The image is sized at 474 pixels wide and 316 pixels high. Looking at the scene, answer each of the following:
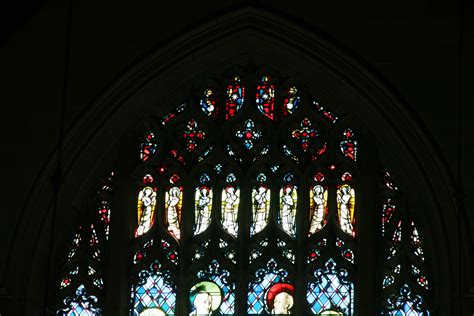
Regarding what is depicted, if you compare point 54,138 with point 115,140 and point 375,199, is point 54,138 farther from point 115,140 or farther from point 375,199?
point 375,199

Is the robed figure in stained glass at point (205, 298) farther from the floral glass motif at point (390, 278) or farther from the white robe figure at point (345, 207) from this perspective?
the floral glass motif at point (390, 278)

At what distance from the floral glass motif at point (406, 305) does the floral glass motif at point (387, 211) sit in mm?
735

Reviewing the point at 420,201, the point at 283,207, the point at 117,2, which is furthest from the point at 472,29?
the point at 117,2

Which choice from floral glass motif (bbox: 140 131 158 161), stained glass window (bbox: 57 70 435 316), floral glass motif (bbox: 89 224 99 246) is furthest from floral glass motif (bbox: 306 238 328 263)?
floral glass motif (bbox: 89 224 99 246)

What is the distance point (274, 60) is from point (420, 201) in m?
2.34

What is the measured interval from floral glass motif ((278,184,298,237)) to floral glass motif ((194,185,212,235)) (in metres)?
0.80

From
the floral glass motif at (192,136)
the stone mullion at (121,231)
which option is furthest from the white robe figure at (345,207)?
the stone mullion at (121,231)

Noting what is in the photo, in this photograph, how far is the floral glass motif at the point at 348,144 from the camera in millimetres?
13086

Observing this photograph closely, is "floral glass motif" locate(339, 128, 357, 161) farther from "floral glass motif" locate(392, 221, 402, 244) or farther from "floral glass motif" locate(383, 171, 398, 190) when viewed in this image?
"floral glass motif" locate(392, 221, 402, 244)

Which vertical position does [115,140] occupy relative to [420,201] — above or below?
above

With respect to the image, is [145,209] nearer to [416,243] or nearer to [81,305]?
[81,305]

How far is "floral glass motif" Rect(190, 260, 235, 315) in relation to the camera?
12680 millimetres

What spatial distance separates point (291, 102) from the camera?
44.0ft

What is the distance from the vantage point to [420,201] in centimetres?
1253
